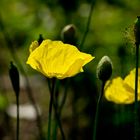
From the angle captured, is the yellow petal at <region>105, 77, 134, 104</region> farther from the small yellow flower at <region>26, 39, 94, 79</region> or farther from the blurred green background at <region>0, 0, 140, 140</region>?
the blurred green background at <region>0, 0, 140, 140</region>

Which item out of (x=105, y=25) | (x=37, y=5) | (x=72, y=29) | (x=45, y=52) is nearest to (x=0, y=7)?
(x=37, y=5)

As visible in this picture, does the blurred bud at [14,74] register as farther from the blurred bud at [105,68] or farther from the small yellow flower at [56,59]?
the blurred bud at [105,68]

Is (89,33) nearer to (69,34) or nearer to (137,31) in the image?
(69,34)

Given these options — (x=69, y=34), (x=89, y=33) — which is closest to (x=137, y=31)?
(x=69, y=34)

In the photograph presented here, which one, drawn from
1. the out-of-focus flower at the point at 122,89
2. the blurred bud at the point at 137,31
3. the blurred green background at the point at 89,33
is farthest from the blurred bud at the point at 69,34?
the blurred green background at the point at 89,33

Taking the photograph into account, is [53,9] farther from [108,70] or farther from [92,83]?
[108,70]

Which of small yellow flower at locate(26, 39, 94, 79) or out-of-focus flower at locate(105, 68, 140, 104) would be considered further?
out-of-focus flower at locate(105, 68, 140, 104)

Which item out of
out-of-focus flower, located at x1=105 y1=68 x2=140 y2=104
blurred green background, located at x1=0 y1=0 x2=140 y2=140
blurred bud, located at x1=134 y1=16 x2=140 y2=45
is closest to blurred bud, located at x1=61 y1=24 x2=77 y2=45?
out-of-focus flower, located at x1=105 y1=68 x2=140 y2=104
